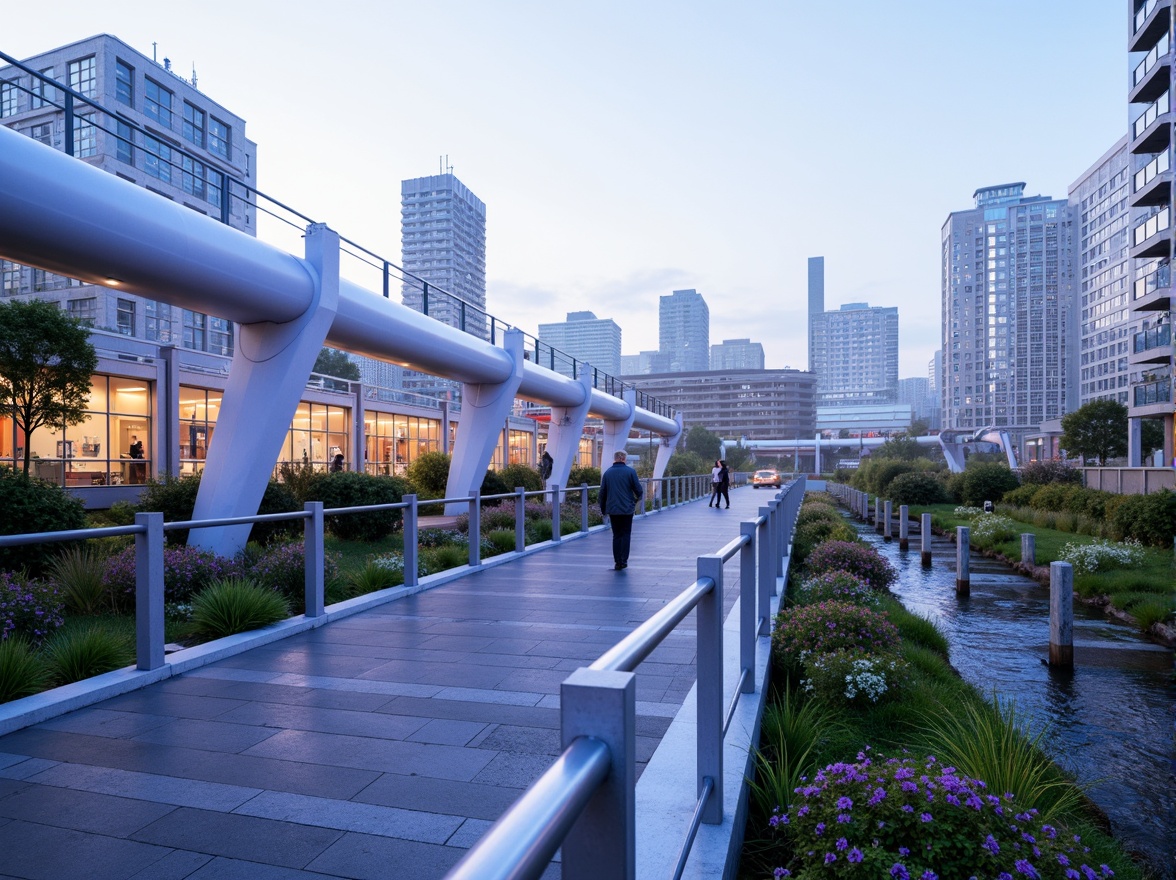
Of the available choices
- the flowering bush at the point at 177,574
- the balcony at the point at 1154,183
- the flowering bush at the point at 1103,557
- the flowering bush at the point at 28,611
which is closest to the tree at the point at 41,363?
the flowering bush at the point at 177,574

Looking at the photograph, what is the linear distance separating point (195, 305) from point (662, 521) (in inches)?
595

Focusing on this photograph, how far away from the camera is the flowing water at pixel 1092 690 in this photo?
586 cm

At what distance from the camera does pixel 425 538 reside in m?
15.1

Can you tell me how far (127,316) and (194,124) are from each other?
18.5 m

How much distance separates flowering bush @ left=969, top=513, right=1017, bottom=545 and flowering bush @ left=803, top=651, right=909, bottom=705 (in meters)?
16.9

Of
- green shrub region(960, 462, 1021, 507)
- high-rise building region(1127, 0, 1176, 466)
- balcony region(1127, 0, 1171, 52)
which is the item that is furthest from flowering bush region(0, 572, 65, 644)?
balcony region(1127, 0, 1171, 52)

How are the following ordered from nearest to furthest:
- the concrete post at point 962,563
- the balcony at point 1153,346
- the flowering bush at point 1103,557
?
the flowering bush at point 1103,557, the concrete post at point 962,563, the balcony at point 1153,346

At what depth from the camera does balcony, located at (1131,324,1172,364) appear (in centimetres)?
3725

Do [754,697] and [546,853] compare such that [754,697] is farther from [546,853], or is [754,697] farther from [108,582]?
[108,582]

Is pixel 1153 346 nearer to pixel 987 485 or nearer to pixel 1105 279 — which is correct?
pixel 987 485

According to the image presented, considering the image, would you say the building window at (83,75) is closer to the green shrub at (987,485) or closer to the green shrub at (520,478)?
the green shrub at (520,478)

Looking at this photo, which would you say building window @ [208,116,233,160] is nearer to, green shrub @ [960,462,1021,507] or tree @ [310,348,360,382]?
tree @ [310,348,360,382]

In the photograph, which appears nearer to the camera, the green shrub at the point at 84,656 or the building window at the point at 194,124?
the green shrub at the point at 84,656

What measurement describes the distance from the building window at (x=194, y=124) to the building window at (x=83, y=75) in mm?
7610
